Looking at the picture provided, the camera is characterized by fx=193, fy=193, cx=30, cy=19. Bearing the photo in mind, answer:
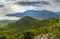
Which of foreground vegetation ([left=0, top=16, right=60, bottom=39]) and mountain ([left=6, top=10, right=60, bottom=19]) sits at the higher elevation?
mountain ([left=6, top=10, right=60, bottom=19])

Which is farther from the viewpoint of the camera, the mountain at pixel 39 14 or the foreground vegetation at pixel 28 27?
the mountain at pixel 39 14

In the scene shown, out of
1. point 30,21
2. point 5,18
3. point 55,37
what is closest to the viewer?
point 55,37

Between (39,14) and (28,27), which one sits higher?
(39,14)

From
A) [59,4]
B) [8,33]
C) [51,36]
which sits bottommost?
[8,33]

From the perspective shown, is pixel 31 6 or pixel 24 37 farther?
pixel 31 6

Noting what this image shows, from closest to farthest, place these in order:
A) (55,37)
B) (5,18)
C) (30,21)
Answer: (55,37) → (5,18) → (30,21)

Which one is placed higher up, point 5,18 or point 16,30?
point 5,18

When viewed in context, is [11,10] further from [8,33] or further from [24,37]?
[24,37]

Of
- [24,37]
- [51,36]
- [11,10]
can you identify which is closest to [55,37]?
[51,36]

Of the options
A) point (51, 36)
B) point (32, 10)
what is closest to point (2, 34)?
point (32, 10)

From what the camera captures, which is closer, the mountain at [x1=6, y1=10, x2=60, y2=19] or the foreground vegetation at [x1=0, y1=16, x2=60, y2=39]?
the foreground vegetation at [x1=0, y1=16, x2=60, y2=39]

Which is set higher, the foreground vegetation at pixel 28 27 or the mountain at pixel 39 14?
the mountain at pixel 39 14
